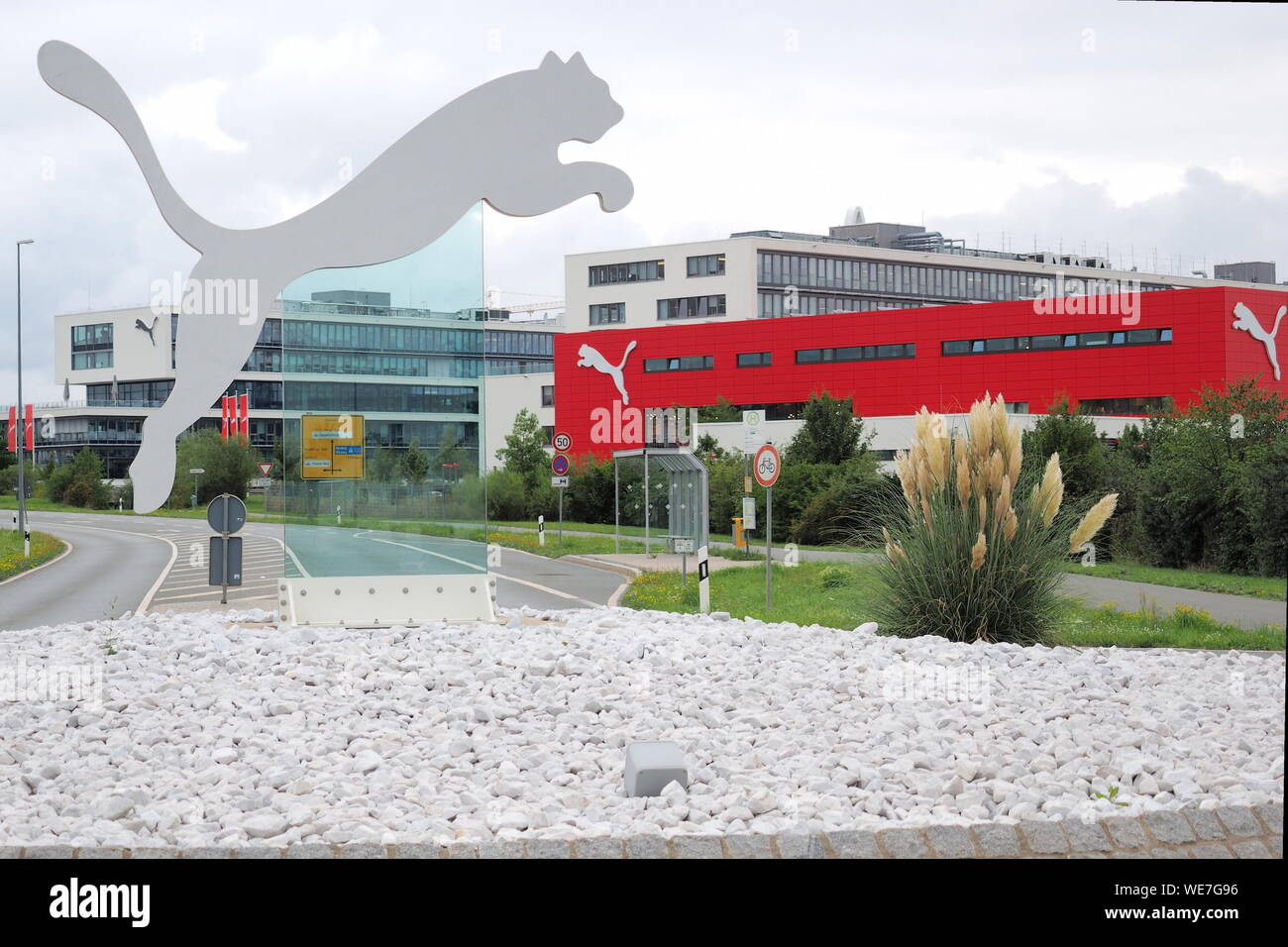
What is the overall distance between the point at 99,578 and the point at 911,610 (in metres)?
18.7

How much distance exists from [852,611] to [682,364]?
159 feet

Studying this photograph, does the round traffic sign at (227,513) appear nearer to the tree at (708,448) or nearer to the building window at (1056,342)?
the tree at (708,448)

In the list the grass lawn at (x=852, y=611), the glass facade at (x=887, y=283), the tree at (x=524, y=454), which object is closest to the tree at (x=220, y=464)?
the tree at (x=524, y=454)

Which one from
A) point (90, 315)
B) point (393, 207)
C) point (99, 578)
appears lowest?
point (99, 578)

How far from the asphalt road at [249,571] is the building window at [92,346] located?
5608 cm

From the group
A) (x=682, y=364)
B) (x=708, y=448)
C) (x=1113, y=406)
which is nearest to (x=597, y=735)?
(x=708, y=448)

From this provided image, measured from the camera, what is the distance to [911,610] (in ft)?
29.9

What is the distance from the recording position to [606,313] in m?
73.3

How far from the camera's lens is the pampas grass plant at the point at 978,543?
8.93m

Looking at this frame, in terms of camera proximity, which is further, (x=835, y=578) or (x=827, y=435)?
(x=827, y=435)

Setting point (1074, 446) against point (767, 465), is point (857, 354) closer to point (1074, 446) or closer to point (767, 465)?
point (1074, 446)
